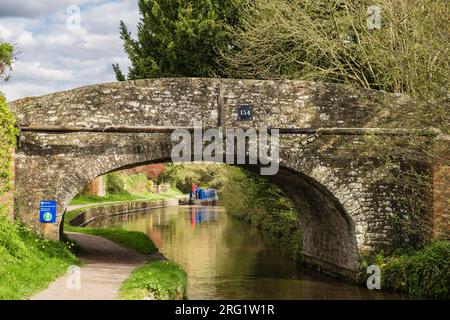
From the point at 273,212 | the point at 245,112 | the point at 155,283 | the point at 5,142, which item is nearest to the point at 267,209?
the point at 273,212

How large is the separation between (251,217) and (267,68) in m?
8.64

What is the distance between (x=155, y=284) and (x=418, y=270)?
4.94 m

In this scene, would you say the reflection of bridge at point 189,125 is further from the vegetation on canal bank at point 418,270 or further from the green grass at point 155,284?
the green grass at point 155,284

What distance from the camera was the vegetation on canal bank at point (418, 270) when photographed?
1163 cm

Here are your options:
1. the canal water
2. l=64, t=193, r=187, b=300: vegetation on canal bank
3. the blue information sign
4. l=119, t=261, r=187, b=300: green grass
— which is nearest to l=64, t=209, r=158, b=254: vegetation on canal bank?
l=64, t=193, r=187, b=300: vegetation on canal bank

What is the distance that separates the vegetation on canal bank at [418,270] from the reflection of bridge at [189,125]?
405 millimetres

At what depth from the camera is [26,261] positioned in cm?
1010

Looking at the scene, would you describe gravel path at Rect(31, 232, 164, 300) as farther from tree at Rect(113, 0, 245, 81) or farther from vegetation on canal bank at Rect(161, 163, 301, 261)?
tree at Rect(113, 0, 245, 81)

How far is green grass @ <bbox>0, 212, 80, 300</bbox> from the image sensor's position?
28.5ft

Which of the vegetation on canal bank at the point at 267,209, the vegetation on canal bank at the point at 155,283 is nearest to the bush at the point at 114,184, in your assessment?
the vegetation on canal bank at the point at 267,209

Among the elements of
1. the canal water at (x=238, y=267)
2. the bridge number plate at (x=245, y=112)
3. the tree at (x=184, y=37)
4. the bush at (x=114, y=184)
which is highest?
the tree at (x=184, y=37)

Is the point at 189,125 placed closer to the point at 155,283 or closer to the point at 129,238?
the point at 155,283
